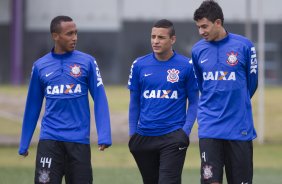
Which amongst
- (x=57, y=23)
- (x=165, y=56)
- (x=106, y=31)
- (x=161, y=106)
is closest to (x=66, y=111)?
(x=57, y=23)

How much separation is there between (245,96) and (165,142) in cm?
111

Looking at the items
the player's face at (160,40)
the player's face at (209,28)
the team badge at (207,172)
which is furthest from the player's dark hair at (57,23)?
the team badge at (207,172)

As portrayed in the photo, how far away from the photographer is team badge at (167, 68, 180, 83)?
10.6m

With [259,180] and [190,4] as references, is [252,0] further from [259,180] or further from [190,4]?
[259,180]

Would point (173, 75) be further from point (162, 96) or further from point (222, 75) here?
point (222, 75)

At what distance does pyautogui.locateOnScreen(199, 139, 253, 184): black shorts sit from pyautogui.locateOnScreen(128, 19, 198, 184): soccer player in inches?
25.8

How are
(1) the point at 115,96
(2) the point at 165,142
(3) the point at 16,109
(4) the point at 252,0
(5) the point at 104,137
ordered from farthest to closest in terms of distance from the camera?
(4) the point at 252,0
(1) the point at 115,96
(3) the point at 16,109
(2) the point at 165,142
(5) the point at 104,137

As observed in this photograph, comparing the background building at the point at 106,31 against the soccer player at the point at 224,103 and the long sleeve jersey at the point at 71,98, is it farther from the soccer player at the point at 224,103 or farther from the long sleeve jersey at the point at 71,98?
the long sleeve jersey at the point at 71,98

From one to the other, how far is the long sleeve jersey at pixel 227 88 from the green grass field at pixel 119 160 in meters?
6.22

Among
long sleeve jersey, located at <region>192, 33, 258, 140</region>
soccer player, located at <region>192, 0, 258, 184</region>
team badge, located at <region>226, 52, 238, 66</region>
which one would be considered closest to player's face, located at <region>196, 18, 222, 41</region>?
soccer player, located at <region>192, 0, 258, 184</region>

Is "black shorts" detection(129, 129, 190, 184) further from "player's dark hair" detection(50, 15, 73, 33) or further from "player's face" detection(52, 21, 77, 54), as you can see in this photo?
"player's dark hair" detection(50, 15, 73, 33)

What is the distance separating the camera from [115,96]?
4234cm

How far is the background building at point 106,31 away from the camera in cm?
5422

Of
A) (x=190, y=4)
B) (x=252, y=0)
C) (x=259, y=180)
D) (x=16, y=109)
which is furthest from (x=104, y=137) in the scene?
(x=190, y=4)
